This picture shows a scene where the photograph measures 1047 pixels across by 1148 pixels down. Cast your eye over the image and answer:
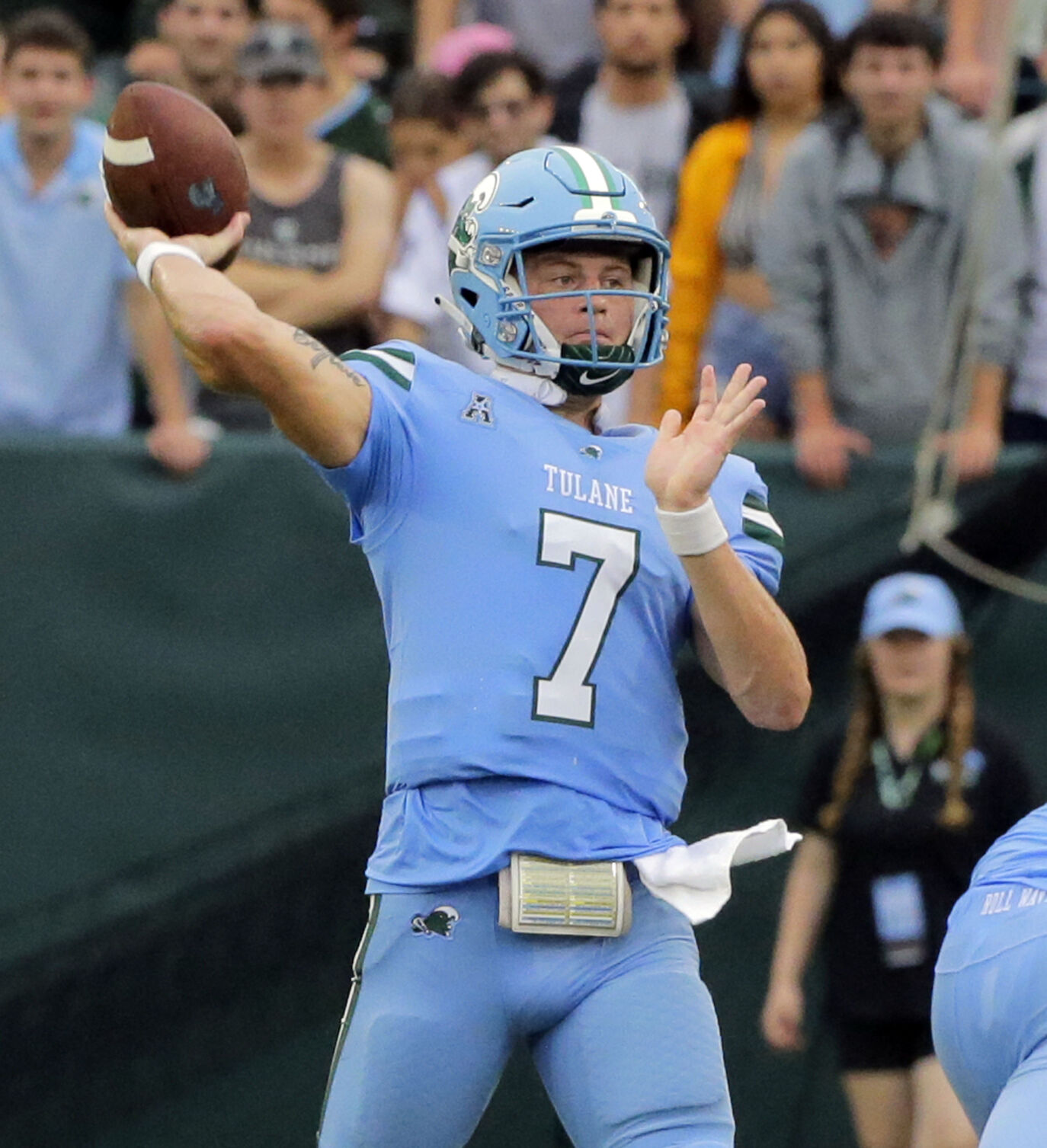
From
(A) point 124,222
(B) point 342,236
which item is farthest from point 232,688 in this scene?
(A) point 124,222

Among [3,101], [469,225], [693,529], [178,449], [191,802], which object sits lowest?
[191,802]

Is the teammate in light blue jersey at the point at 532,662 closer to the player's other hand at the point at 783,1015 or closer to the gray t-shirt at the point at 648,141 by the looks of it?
the player's other hand at the point at 783,1015

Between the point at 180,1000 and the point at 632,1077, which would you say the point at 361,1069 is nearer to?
the point at 632,1077

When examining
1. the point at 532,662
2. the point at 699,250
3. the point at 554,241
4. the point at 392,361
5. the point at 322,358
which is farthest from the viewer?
the point at 699,250

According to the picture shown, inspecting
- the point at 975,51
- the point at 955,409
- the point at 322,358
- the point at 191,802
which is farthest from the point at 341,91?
the point at 322,358

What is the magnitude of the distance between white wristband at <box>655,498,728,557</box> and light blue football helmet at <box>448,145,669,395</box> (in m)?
0.39

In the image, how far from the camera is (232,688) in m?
5.92

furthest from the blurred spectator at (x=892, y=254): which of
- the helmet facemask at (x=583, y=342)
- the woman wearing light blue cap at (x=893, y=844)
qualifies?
the helmet facemask at (x=583, y=342)

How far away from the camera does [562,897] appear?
3299 mm

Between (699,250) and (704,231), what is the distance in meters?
0.06

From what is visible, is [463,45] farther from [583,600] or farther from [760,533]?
[583,600]

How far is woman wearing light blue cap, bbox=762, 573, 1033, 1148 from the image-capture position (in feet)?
19.0

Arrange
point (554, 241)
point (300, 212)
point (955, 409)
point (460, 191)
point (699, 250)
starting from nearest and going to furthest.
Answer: point (554, 241)
point (955, 409)
point (300, 212)
point (699, 250)
point (460, 191)

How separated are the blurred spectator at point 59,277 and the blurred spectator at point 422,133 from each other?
1122 mm
